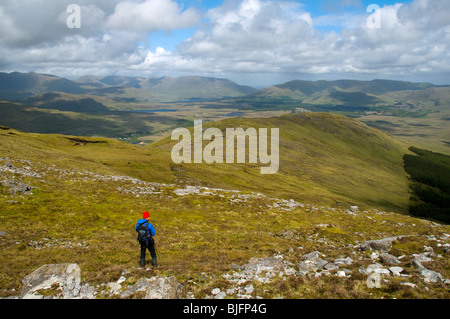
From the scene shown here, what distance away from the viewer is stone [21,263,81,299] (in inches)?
583

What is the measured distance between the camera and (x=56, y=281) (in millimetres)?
15703

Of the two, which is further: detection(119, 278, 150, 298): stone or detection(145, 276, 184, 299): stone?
detection(119, 278, 150, 298): stone

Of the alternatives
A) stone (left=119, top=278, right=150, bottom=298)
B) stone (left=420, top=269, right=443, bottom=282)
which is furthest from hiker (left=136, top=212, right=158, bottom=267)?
stone (left=420, top=269, right=443, bottom=282)

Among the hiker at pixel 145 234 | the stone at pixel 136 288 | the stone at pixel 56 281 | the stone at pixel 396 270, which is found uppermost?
the hiker at pixel 145 234

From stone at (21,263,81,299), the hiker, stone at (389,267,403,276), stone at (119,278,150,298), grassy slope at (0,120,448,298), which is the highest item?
the hiker

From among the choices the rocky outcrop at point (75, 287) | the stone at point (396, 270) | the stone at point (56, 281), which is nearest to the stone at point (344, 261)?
the stone at point (396, 270)

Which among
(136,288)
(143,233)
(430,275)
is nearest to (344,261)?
(430,275)

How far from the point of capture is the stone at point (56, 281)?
14.8m

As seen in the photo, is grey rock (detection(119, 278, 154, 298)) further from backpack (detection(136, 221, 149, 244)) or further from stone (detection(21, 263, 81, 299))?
backpack (detection(136, 221, 149, 244))

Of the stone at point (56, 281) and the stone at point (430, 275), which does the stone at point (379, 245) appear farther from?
the stone at point (56, 281)

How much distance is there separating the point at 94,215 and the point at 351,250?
30.6 metres

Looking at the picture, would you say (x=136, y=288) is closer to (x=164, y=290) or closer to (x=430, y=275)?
(x=164, y=290)

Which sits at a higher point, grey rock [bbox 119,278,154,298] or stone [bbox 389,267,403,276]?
stone [bbox 389,267,403,276]
